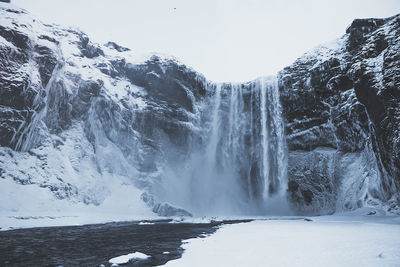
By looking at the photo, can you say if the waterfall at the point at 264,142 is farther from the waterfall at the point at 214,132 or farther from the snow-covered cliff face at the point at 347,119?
the waterfall at the point at 214,132

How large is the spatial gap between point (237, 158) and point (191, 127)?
36.5 feet

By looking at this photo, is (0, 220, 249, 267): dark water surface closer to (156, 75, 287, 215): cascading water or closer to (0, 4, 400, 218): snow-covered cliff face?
(0, 4, 400, 218): snow-covered cliff face

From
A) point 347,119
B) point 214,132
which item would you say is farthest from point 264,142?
point 347,119

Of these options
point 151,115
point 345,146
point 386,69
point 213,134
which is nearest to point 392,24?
point 386,69

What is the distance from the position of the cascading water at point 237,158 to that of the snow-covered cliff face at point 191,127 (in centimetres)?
21

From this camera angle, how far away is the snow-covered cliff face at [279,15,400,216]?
2798 cm

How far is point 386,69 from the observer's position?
27.5 m

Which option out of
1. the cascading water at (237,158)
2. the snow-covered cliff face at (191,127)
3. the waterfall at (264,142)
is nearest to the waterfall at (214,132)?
the cascading water at (237,158)

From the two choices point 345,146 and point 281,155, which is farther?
point 281,155

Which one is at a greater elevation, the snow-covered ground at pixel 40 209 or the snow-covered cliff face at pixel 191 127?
the snow-covered cliff face at pixel 191 127

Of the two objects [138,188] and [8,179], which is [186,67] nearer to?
[138,188]

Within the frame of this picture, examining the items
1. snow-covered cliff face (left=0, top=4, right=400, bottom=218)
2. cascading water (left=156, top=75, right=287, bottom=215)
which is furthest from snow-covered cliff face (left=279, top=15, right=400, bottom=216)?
cascading water (left=156, top=75, right=287, bottom=215)

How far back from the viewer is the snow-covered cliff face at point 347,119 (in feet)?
91.8

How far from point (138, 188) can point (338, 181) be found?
1287 inches
